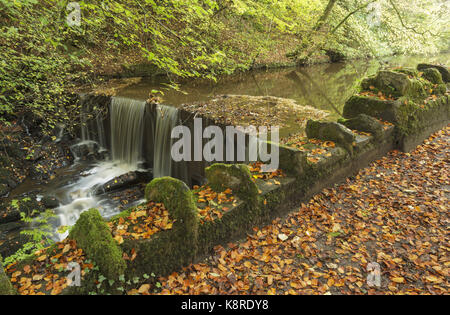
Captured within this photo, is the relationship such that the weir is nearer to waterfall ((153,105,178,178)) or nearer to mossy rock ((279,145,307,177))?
waterfall ((153,105,178,178))

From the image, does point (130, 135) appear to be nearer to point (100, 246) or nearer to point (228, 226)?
point (228, 226)

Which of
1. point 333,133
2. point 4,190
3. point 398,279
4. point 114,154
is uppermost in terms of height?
point 333,133

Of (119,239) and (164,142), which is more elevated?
(119,239)

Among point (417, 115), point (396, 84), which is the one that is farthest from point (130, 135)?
point (417, 115)

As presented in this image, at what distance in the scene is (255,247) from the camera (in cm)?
356

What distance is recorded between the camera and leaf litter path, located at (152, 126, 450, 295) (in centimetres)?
298

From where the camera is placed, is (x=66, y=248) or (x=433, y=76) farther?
(x=433, y=76)

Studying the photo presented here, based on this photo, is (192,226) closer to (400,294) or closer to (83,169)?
(400,294)

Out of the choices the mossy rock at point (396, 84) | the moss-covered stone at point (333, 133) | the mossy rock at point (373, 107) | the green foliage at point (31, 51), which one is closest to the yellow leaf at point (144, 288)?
the green foliage at point (31, 51)

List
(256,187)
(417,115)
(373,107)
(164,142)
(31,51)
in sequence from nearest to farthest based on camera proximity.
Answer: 1. (256,187)
2. (31,51)
3. (373,107)
4. (417,115)
5. (164,142)

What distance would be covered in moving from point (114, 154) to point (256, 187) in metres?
8.35

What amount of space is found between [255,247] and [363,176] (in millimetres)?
3222

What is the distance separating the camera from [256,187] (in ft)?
11.8
